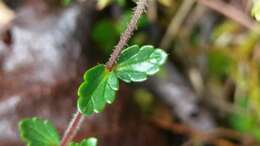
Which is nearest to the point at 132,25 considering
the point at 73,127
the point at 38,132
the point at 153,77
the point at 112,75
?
the point at 112,75

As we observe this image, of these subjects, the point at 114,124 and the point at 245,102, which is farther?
the point at 245,102

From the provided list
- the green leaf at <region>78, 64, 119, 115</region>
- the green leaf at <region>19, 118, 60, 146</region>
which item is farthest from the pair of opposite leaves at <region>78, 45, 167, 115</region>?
the green leaf at <region>19, 118, 60, 146</region>

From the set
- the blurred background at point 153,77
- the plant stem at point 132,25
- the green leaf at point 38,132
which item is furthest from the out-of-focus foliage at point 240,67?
the plant stem at point 132,25

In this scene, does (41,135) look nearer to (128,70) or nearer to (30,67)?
(128,70)

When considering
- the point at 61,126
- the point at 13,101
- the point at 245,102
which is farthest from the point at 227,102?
the point at 13,101

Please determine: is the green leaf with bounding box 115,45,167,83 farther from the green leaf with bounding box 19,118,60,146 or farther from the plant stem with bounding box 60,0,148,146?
the green leaf with bounding box 19,118,60,146

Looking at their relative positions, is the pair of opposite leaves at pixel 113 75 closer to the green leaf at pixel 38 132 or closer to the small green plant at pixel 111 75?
the small green plant at pixel 111 75
